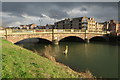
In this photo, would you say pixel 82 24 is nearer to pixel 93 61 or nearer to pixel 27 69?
pixel 93 61

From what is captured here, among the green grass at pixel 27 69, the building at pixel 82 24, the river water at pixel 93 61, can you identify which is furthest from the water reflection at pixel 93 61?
the building at pixel 82 24

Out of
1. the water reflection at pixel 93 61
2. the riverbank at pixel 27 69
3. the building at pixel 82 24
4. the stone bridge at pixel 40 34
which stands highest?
the building at pixel 82 24

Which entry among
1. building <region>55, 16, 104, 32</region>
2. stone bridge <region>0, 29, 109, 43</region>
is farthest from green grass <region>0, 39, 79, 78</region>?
building <region>55, 16, 104, 32</region>

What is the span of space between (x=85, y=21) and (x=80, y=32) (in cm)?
3382

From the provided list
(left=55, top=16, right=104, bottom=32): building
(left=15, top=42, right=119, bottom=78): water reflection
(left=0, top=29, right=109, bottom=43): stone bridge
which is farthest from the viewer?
(left=55, top=16, right=104, bottom=32): building

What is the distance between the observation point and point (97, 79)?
10164mm

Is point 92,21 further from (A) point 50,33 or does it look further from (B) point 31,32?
(B) point 31,32

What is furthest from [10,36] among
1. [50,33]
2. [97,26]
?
[97,26]

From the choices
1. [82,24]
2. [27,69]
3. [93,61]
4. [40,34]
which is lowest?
[93,61]

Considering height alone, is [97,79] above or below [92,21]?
below

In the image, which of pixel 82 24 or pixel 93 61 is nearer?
pixel 93 61

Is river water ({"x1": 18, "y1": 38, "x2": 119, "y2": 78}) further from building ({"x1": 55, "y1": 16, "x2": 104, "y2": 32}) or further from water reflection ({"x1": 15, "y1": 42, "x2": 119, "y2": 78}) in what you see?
Answer: building ({"x1": 55, "y1": 16, "x2": 104, "y2": 32})

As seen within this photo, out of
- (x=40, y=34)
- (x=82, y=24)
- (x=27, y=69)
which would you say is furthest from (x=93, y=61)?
(x=82, y=24)

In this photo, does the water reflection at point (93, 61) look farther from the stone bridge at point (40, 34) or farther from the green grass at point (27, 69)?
the stone bridge at point (40, 34)
